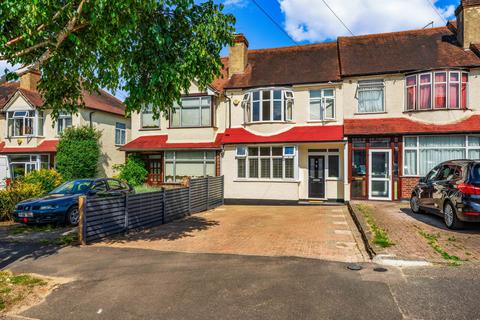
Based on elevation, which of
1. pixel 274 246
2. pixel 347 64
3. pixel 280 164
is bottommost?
pixel 274 246

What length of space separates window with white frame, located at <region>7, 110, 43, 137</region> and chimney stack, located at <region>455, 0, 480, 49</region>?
25.1 metres

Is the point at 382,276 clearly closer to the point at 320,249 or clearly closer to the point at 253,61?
the point at 320,249

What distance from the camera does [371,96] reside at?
16484 millimetres

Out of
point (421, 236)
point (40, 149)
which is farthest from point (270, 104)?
point (40, 149)

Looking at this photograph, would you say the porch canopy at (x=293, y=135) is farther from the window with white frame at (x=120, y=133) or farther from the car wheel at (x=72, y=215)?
the window with white frame at (x=120, y=133)

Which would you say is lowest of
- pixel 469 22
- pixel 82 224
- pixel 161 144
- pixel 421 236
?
pixel 421 236

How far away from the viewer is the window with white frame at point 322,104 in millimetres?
17172

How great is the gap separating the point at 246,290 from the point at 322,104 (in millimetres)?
13490

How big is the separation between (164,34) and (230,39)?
1.67 metres

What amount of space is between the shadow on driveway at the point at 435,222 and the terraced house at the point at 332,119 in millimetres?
3599

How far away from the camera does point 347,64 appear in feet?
56.1

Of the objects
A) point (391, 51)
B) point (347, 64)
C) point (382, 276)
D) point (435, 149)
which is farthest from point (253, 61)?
point (382, 276)

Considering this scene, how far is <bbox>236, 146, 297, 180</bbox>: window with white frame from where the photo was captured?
56.4ft

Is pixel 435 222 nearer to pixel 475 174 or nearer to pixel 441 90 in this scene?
pixel 475 174
